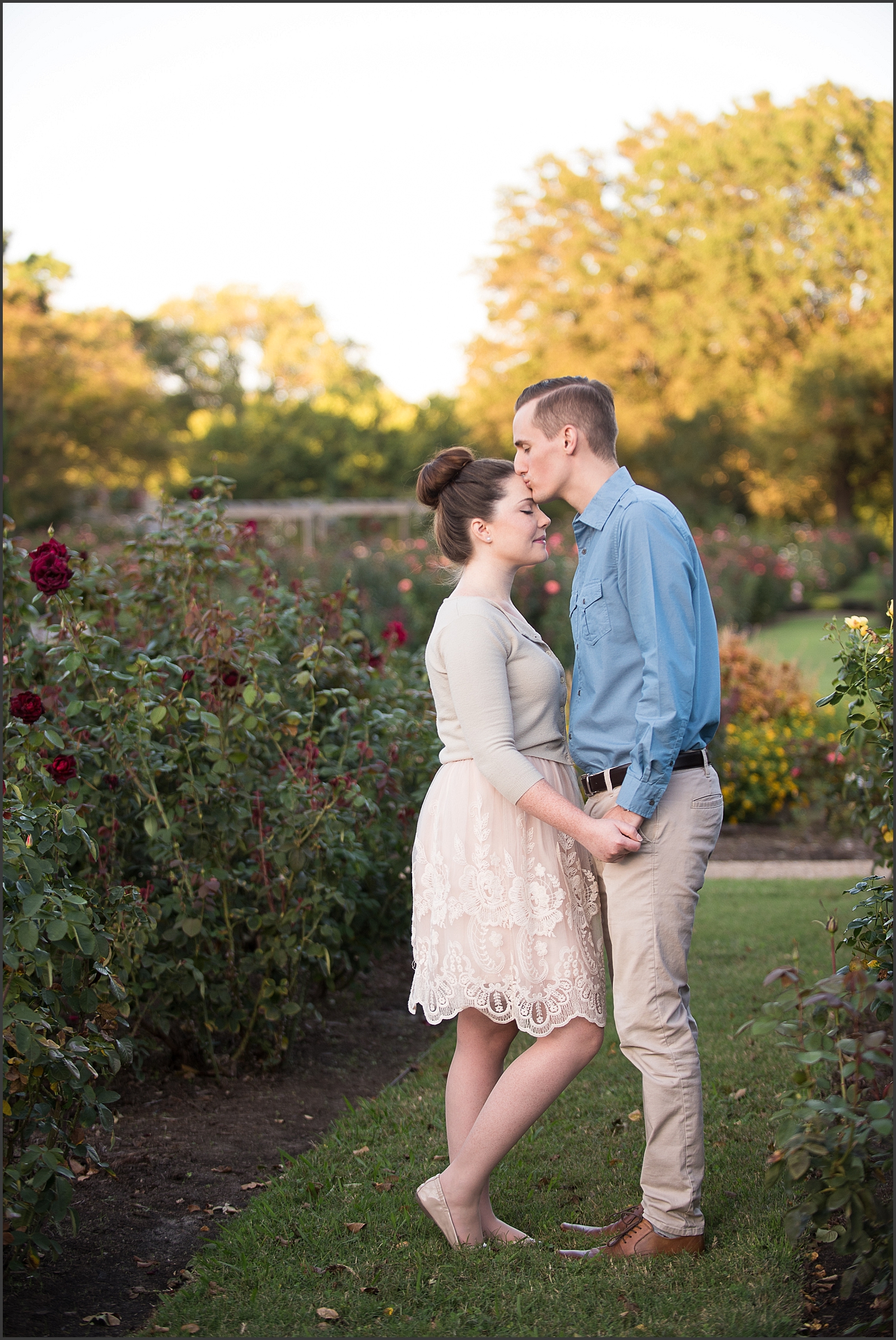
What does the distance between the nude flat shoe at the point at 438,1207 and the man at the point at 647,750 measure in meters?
0.28

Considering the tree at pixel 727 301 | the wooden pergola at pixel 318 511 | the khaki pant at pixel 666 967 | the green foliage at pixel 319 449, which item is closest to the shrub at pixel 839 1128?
the khaki pant at pixel 666 967

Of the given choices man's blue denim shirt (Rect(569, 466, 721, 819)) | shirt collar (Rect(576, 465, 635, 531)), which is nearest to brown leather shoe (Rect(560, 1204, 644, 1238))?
man's blue denim shirt (Rect(569, 466, 721, 819))

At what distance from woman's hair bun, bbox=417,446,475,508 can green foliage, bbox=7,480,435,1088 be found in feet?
3.49

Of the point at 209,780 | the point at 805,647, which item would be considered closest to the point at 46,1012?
the point at 209,780

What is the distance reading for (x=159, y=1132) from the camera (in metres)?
3.69

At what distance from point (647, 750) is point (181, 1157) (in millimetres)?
2007

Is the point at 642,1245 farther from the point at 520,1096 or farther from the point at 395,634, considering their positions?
the point at 395,634

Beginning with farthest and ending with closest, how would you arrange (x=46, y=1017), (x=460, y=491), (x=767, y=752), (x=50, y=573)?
(x=767, y=752) < (x=50, y=573) < (x=460, y=491) < (x=46, y=1017)

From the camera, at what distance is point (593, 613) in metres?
2.77

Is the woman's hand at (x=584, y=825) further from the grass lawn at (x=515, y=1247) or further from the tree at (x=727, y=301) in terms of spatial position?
the tree at (x=727, y=301)

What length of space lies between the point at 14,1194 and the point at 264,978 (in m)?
1.51

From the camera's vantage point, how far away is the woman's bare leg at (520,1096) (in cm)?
278

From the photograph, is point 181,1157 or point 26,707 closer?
point 26,707

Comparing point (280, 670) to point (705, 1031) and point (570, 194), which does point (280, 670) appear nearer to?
point (705, 1031)
